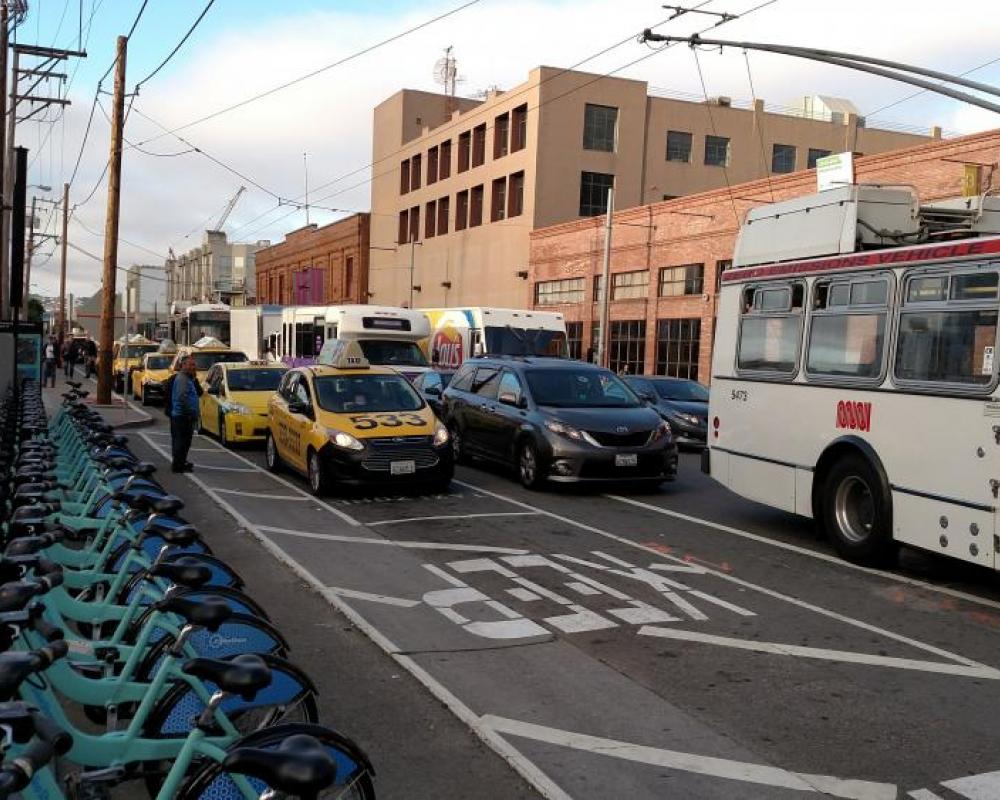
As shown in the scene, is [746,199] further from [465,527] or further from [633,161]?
[465,527]

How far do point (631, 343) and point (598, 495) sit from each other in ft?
92.1

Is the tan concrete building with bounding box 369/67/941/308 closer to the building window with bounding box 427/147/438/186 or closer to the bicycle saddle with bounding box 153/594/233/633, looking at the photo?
the building window with bounding box 427/147/438/186

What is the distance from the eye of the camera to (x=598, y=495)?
12680 millimetres

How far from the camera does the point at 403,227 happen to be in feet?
209

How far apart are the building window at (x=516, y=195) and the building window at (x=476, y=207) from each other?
3.90 metres

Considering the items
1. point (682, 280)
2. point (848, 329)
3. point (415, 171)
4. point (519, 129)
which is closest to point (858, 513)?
point (848, 329)

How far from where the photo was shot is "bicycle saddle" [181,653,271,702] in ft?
9.52

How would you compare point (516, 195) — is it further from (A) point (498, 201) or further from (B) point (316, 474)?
(B) point (316, 474)

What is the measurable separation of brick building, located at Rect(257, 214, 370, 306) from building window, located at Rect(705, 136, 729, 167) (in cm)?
2555

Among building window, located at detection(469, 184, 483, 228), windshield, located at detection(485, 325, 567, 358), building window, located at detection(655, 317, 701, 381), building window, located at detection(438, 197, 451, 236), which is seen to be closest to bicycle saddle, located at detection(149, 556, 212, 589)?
windshield, located at detection(485, 325, 567, 358)

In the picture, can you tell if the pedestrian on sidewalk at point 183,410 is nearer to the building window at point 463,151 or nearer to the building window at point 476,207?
the building window at point 476,207

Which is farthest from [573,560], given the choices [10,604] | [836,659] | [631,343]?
[631,343]

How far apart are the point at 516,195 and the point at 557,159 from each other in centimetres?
315

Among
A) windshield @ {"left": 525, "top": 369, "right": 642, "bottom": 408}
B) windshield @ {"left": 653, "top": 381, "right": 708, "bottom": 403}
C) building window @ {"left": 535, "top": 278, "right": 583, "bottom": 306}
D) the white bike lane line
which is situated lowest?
the white bike lane line
